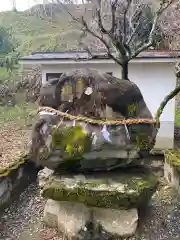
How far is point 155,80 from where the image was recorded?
915 centimetres

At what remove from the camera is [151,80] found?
916 centimetres

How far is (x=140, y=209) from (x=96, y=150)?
1273mm

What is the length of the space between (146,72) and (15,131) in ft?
16.8

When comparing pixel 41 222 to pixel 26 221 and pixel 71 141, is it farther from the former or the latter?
pixel 71 141

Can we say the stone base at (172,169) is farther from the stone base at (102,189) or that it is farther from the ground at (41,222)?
the stone base at (102,189)

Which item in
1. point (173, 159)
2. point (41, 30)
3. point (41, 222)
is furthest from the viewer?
point (41, 30)

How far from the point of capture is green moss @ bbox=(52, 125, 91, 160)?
148 inches

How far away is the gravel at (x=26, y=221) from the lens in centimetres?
426

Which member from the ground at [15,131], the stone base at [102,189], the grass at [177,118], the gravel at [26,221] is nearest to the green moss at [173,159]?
the stone base at [102,189]

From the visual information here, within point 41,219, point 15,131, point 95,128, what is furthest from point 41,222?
point 15,131

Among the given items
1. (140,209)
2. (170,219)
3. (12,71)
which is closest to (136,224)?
(140,209)

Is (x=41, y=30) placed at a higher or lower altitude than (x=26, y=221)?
higher

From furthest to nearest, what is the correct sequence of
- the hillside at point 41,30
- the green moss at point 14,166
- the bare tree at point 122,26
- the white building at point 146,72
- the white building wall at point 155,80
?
the hillside at point 41,30 < the white building wall at point 155,80 < the white building at point 146,72 < the bare tree at point 122,26 < the green moss at point 14,166

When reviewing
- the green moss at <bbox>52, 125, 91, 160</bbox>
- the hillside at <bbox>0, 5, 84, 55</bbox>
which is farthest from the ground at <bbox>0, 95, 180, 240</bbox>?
the hillside at <bbox>0, 5, 84, 55</bbox>
